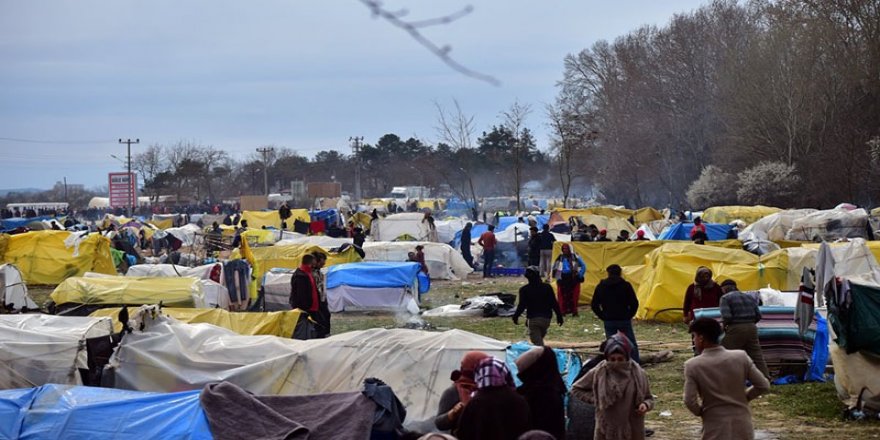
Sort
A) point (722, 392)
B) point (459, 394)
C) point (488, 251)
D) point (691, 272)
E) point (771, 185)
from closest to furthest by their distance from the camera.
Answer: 1. point (722, 392)
2. point (459, 394)
3. point (691, 272)
4. point (488, 251)
5. point (771, 185)

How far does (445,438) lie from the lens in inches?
199

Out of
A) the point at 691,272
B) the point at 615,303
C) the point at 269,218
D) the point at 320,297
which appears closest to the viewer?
the point at 615,303

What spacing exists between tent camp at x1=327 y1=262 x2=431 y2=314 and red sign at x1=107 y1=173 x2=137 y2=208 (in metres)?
54.0

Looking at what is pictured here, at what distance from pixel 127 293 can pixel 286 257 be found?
821cm

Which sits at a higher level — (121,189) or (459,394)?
(121,189)

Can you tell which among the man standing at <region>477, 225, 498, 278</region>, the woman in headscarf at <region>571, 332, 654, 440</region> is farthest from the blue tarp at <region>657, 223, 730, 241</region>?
the woman in headscarf at <region>571, 332, 654, 440</region>

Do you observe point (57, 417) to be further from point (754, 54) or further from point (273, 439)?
point (754, 54)

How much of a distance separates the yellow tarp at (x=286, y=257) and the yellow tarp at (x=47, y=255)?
437 cm

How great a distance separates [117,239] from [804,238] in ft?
60.2

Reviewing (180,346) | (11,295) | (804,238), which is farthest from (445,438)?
(804,238)

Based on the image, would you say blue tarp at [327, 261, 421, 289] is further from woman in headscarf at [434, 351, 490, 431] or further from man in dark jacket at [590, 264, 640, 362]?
woman in headscarf at [434, 351, 490, 431]

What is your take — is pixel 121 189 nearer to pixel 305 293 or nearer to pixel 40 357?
pixel 305 293

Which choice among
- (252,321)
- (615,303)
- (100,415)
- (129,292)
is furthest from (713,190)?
(100,415)

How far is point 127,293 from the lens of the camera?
16.6 metres
